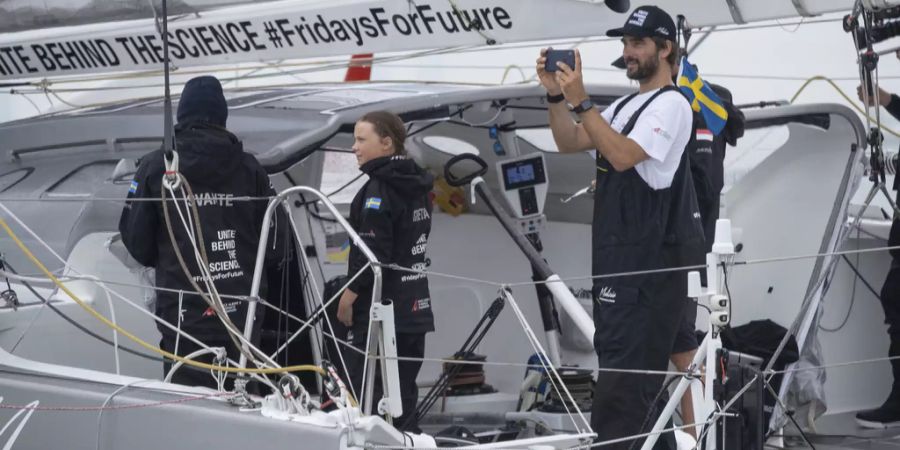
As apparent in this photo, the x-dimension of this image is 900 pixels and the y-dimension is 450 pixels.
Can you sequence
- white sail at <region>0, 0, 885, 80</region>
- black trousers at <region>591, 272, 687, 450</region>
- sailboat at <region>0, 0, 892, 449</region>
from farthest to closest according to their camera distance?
white sail at <region>0, 0, 885, 80</region>, sailboat at <region>0, 0, 892, 449</region>, black trousers at <region>591, 272, 687, 450</region>

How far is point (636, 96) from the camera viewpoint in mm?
4297

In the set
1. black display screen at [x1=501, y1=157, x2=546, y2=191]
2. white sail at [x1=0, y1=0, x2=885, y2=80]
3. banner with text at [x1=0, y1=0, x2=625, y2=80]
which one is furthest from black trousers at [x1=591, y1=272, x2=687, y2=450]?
black display screen at [x1=501, y1=157, x2=546, y2=191]

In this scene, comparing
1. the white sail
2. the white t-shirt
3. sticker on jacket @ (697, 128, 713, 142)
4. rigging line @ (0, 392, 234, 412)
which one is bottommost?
rigging line @ (0, 392, 234, 412)

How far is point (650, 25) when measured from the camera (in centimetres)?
421

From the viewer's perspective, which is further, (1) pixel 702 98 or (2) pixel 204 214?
(1) pixel 702 98

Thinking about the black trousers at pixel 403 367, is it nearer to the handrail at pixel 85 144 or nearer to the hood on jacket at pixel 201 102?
the hood on jacket at pixel 201 102

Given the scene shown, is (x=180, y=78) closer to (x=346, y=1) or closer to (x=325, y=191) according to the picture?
(x=325, y=191)

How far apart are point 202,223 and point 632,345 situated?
4.94ft

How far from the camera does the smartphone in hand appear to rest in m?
4.12

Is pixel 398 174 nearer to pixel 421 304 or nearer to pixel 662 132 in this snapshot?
pixel 421 304

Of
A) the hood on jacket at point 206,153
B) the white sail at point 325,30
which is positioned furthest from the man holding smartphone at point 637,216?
the hood on jacket at point 206,153

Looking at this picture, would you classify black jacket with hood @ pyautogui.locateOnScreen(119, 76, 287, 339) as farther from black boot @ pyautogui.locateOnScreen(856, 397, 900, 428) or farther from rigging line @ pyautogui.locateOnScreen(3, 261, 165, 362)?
black boot @ pyautogui.locateOnScreen(856, 397, 900, 428)

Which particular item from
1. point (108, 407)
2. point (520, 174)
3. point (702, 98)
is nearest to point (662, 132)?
point (702, 98)

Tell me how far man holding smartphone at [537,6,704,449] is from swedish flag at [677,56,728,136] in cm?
67
